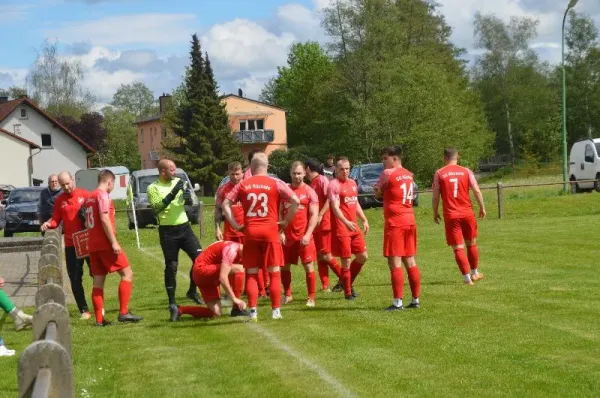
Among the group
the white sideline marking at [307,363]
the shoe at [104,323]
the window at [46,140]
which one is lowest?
the shoe at [104,323]

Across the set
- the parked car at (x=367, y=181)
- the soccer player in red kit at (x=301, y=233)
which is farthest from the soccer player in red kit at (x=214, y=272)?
the parked car at (x=367, y=181)

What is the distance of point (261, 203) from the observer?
12.1 metres

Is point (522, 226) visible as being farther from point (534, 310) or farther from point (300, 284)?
point (534, 310)

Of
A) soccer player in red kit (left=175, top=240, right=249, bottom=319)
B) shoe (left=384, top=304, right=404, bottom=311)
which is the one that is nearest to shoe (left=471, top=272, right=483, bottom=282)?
shoe (left=384, top=304, right=404, bottom=311)

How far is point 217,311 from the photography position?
13156 mm

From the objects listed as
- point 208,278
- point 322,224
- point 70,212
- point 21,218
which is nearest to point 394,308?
point 208,278

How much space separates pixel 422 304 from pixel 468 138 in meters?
59.3

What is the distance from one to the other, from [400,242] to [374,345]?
9.13ft

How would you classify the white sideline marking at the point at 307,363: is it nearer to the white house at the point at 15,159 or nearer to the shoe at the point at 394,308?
the shoe at the point at 394,308

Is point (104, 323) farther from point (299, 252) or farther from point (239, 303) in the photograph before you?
point (299, 252)

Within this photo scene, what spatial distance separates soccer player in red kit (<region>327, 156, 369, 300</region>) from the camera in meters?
14.4

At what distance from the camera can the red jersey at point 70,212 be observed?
555 inches

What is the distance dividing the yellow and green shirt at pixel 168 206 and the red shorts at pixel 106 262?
74 cm

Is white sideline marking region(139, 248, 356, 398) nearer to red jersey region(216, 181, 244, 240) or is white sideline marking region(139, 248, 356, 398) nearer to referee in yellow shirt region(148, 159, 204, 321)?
referee in yellow shirt region(148, 159, 204, 321)
